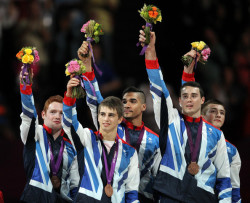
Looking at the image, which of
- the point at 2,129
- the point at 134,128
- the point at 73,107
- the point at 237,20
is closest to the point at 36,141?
the point at 73,107

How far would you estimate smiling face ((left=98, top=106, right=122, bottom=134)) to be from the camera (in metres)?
6.16

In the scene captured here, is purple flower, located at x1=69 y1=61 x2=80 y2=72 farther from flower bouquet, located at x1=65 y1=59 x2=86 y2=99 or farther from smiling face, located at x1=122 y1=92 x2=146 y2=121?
smiling face, located at x1=122 y1=92 x2=146 y2=121

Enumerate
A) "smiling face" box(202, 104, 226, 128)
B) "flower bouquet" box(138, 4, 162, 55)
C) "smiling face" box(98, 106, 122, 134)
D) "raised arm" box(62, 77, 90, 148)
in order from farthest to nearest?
1. "smiling face" box(202, 104, 226, 128)
2. "flower bouquet" box(138, 4, 162, 55)
3. "smiling face" box(98, 106, 122, 134)
4. "raised arm" box(62, 77, 90, 148)

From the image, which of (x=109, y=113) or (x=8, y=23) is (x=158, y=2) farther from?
(x=109, y=113)

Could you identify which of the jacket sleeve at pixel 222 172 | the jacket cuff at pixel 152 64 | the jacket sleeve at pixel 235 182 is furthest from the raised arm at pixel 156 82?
the jacket sleeve at pixel 235 182

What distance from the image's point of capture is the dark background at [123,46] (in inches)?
401

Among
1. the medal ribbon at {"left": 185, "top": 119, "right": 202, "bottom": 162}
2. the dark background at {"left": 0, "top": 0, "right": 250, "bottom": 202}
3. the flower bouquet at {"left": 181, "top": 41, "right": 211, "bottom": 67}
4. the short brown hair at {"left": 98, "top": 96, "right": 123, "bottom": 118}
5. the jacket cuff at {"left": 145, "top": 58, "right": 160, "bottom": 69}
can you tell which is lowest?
the medal ribbon at {"left": 185, "top": 119, "right": 202, "bottom": 162}

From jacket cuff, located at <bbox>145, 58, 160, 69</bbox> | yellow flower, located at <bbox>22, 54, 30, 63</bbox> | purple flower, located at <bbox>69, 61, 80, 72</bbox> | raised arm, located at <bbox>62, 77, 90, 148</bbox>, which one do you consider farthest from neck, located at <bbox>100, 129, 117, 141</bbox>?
yellow flower, located at <bbox>22, 54, 30, 63</bbox>

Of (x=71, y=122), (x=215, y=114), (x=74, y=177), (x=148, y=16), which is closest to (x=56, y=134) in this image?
(x=74, y=177)

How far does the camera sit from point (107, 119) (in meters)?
6.16

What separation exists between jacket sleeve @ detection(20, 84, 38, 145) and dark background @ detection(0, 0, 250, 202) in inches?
122

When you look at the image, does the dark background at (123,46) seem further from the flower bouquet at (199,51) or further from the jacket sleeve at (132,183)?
the jacket sleeve at (132,183)

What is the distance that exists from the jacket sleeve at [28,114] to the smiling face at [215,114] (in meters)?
1.99

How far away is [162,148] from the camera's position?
6.47 metres
